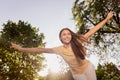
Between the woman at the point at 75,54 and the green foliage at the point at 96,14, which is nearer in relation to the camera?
the woman at the point at 75,54

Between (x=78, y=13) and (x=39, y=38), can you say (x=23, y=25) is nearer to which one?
(x=39, y=38)

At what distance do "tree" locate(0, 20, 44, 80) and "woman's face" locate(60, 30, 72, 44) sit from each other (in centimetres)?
4299

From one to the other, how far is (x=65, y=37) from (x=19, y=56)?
47005mm

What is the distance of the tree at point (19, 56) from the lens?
47.1 meters

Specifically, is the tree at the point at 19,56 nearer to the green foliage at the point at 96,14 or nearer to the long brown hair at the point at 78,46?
the green foliage at the point at 96,14

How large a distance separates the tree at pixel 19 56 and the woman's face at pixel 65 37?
43.0 meters

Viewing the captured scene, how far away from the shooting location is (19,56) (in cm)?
5062

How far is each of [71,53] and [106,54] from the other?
2771 cm

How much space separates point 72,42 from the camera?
428cm

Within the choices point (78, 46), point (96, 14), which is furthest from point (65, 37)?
point (96, 14)

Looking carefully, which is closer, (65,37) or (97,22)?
(65,37)

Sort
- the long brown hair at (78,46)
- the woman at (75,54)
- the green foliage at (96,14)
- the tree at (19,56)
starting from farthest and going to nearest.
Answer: the tree at (19,56) → the green foliage at (96,14) → the long brown hair at (78,46) → the woman at (75,54)

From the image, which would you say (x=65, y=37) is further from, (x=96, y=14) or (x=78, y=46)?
(x=96, y=14)

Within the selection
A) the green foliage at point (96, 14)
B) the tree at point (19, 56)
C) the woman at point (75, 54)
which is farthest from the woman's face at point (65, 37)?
the tree at point (19, 56)
